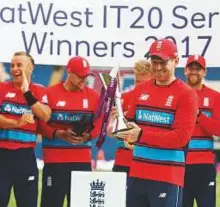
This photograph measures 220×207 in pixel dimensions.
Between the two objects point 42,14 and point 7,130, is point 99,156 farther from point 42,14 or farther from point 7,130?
point 7,130

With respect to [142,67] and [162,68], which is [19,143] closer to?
[142,67]

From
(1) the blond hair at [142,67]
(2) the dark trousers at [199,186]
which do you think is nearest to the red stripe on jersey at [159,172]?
(2) the dark trousers at [199,186]

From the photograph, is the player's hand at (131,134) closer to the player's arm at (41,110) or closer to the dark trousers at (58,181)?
the player's arm at (41,110)

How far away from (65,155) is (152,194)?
1.40 metres

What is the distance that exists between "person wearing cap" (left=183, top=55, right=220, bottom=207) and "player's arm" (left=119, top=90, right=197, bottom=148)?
1.40 metres

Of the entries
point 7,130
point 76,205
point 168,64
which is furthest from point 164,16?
point 76,205

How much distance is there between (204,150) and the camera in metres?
5.72

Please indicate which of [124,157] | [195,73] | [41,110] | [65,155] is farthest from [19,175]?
[195,73]

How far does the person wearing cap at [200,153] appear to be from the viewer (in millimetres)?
5688

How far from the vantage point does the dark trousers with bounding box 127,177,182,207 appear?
4305mm

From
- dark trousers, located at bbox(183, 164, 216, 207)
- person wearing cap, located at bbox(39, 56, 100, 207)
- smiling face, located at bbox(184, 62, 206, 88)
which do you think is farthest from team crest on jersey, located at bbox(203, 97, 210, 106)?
person wearing cap, located at bbox(39, 56, 100, 207)

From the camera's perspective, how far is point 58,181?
5.55m

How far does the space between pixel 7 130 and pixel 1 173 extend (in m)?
0.31

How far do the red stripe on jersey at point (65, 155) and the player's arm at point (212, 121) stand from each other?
89cm
